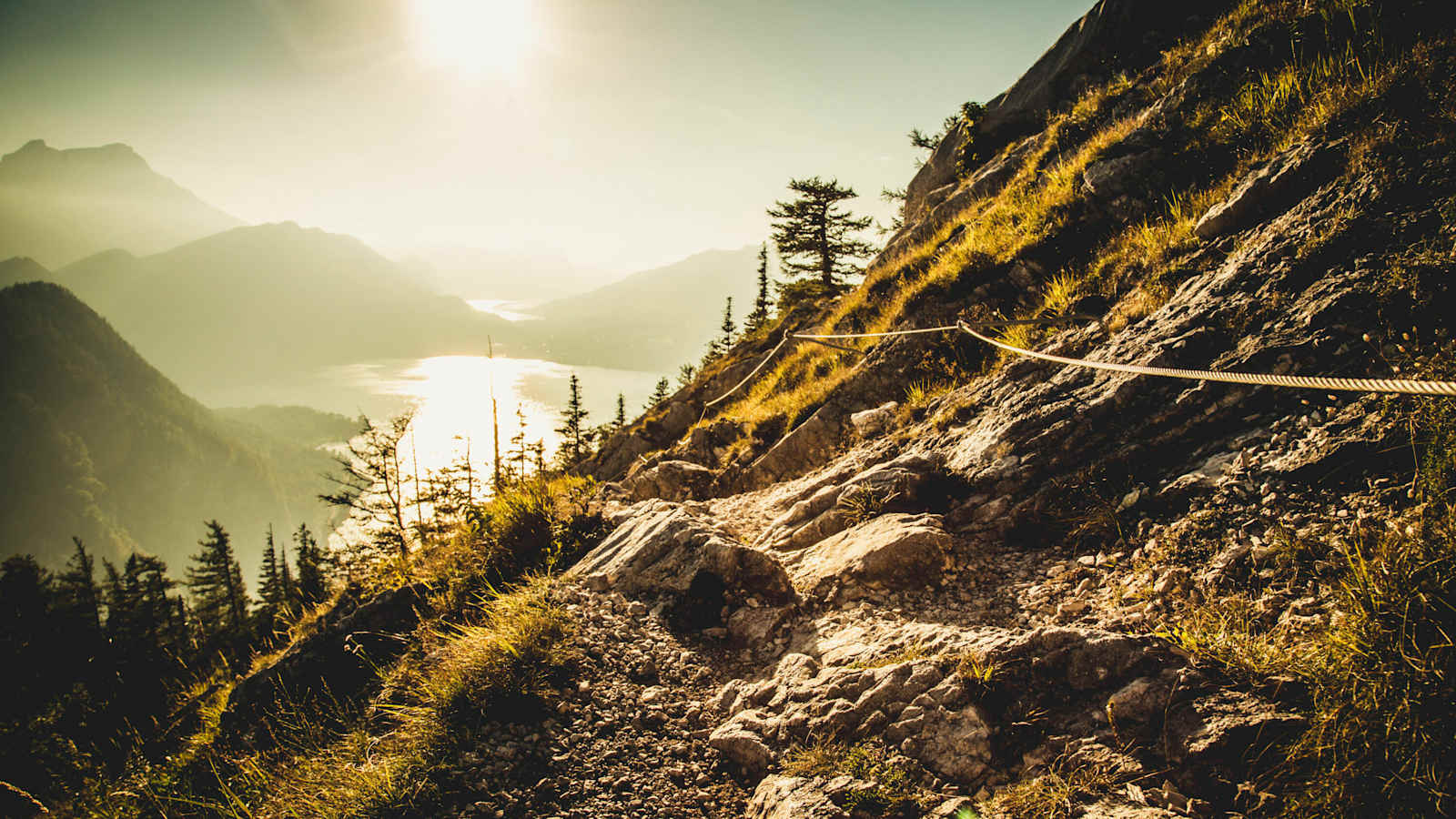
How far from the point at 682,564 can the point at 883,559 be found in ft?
6.78

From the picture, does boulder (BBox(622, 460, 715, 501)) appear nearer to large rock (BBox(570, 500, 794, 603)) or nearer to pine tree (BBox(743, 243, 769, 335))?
large rock (BBox(570, 500, 794, 603))

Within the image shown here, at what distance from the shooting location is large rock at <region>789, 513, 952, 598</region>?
4.89 m

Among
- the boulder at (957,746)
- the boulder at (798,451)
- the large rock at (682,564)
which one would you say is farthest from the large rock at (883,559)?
the boulder at (798,451)

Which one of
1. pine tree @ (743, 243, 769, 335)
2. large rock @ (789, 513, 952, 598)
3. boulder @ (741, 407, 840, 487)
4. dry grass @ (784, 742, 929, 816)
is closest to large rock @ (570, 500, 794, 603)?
large rock @ (789, 513, 952, 598)

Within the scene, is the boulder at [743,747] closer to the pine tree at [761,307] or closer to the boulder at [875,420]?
the boulder at [875,420]

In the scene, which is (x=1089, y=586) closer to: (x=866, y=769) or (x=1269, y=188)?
(x=866, y=769)

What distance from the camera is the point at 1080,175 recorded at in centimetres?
941

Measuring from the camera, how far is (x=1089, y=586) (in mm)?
4094

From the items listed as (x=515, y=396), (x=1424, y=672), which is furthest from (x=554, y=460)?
(x=515, y=396)

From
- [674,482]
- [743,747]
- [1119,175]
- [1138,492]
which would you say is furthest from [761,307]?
[743,747]

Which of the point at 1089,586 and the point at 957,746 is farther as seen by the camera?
the point at 1089,586

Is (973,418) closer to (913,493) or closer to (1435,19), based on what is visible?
(913,493)

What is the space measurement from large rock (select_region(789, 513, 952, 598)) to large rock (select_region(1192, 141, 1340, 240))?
4.79 meters

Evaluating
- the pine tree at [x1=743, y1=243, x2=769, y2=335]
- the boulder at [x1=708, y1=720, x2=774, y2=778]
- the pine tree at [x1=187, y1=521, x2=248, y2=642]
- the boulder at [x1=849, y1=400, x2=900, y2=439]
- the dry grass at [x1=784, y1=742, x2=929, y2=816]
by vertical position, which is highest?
the pine tree at [x1=743, y1=243, x2=769, y2=335]
